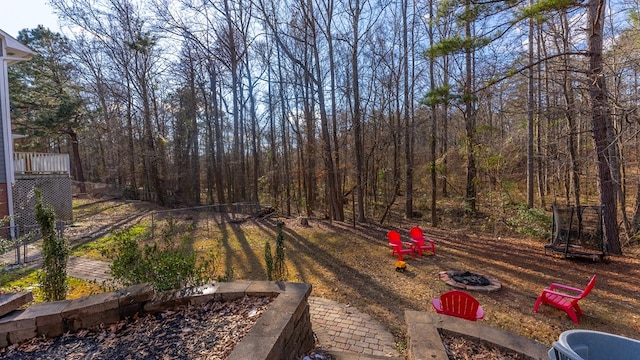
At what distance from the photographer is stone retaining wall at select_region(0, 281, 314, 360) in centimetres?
256

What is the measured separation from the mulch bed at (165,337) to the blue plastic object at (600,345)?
2300 millimetres

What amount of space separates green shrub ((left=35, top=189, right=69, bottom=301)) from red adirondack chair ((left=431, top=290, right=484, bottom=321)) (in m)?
4.74

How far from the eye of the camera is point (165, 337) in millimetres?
2629

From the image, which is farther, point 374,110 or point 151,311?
point 374,110

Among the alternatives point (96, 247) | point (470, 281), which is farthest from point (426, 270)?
point (96, 247)

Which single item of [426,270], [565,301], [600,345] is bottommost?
[426,270]

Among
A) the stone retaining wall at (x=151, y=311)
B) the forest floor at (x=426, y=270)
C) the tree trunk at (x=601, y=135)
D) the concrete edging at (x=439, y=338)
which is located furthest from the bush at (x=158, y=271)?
the tree trunk at (x=601, y=135)

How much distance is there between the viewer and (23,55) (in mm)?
10117

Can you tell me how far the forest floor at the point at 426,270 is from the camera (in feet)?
13.4

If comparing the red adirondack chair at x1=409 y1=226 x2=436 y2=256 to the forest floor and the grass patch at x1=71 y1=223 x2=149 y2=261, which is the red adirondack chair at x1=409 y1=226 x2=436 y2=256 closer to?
the forest floor

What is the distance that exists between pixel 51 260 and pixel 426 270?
19.6 feet

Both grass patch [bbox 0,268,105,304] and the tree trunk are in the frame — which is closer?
grass patch [bbox 0,268,105,304]

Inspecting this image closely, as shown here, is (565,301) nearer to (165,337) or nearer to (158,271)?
(165,337)

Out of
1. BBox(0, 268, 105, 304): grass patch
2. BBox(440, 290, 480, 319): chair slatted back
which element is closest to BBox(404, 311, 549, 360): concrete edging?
BBox(440, 290, 480, 319): chair slatted back
